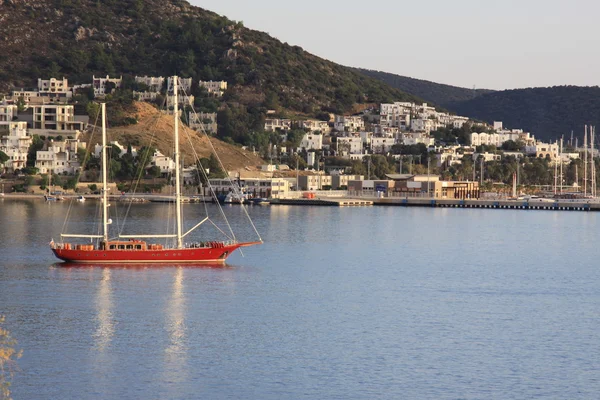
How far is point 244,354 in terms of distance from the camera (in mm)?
36906

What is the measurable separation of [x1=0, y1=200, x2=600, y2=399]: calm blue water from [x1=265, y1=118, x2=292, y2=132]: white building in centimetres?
11212

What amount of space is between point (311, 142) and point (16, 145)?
5399cm

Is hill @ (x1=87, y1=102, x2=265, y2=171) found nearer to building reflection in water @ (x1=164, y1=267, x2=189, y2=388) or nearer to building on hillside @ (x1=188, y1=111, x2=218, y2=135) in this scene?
building on hillside @ (x1=188, y1=111, x2=218, y2=135)

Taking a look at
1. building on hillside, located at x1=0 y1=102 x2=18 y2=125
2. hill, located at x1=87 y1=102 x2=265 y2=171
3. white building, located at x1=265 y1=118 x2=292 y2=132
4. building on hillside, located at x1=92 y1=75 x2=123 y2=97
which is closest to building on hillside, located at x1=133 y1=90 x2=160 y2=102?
building on hillside, located at x1=92 y1=75 x2=123 y2=97

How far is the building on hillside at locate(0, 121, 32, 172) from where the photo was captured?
14200 cm

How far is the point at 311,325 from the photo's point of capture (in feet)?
139

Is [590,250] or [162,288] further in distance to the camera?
[590,250]

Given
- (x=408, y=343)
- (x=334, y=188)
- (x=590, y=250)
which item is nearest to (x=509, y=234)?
(x=590, y=250)

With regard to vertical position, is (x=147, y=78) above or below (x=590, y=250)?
above

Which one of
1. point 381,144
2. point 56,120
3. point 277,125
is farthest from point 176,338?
point 381,144

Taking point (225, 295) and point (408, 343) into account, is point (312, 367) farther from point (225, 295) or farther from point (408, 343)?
point (225, 295)

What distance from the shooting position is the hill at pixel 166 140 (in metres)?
A: 150

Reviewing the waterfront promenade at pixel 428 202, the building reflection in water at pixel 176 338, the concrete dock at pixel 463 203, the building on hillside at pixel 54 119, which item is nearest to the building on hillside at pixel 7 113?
the building on hillside at pixel 54 119

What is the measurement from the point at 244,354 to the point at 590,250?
44343 millimetres
